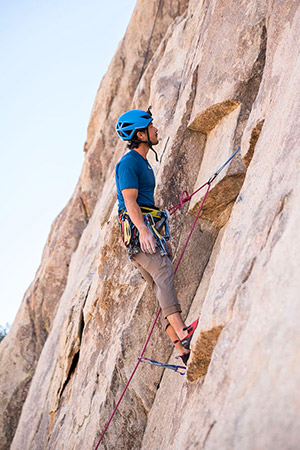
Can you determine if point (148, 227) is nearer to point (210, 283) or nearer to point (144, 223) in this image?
point (144, 223)

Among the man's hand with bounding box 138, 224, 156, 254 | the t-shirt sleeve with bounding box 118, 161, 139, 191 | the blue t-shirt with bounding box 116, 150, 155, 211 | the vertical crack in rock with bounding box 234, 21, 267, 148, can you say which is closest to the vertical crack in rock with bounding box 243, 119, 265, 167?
the vertical crack in rock with bounding box 234, 21, 267, 148

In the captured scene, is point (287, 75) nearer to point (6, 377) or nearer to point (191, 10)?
point (191, 10)

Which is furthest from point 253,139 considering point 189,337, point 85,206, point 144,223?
point 85,206

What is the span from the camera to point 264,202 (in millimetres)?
3809

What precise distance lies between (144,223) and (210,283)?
1.28m

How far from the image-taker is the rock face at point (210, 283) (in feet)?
9.12

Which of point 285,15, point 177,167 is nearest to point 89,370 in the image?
point 177,167

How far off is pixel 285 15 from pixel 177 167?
95.2 inches

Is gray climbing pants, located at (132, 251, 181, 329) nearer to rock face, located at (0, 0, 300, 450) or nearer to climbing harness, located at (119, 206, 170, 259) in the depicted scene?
climbing harness, located at (119, 206, 170, 259)

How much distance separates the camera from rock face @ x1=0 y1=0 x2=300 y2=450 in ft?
9.12

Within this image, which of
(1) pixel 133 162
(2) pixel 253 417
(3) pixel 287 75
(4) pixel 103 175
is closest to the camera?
(2) pixel 253 417

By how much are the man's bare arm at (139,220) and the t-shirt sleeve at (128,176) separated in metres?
0.07

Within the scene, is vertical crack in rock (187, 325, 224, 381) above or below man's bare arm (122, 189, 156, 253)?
below

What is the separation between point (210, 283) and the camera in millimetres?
4340
